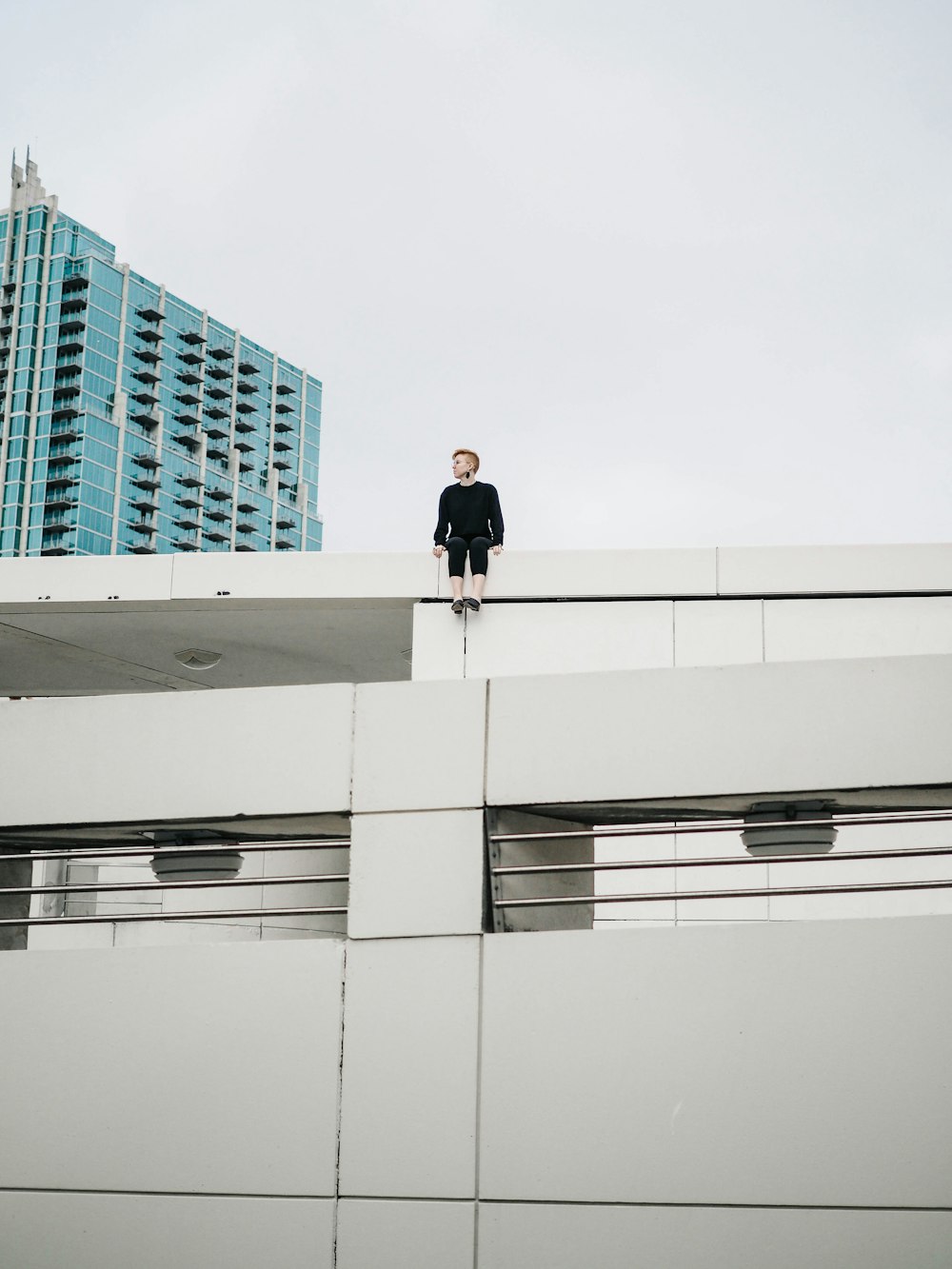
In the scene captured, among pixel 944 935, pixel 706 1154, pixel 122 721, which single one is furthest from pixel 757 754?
pixel 122 721

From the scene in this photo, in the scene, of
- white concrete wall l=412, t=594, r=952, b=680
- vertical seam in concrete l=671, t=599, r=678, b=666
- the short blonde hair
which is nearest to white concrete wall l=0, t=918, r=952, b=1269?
the short blonde hair

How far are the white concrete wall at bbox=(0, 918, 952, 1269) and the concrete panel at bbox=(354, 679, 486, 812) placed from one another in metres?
0.66

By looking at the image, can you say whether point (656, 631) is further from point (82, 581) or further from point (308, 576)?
point (82, 581)

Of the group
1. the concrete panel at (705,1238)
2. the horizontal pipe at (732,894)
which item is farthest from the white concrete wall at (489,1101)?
the horizontal pipe at (732,894)

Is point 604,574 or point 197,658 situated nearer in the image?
point 604,574

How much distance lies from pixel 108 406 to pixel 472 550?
103 metres

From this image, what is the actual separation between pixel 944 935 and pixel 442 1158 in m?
2.28

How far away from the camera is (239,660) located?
15492 mm

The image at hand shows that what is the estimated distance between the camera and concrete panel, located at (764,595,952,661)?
41.2 ft

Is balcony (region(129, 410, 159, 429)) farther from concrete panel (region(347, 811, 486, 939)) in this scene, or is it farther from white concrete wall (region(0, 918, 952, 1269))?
concrete panel (region(347, 811, 486, 939))

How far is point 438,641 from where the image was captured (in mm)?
13016

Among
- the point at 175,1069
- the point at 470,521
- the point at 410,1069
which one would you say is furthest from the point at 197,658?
the point at 410,1069

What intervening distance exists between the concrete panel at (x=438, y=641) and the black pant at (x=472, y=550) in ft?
2.78

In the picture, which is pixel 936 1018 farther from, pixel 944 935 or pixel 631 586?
pixel 631 586
